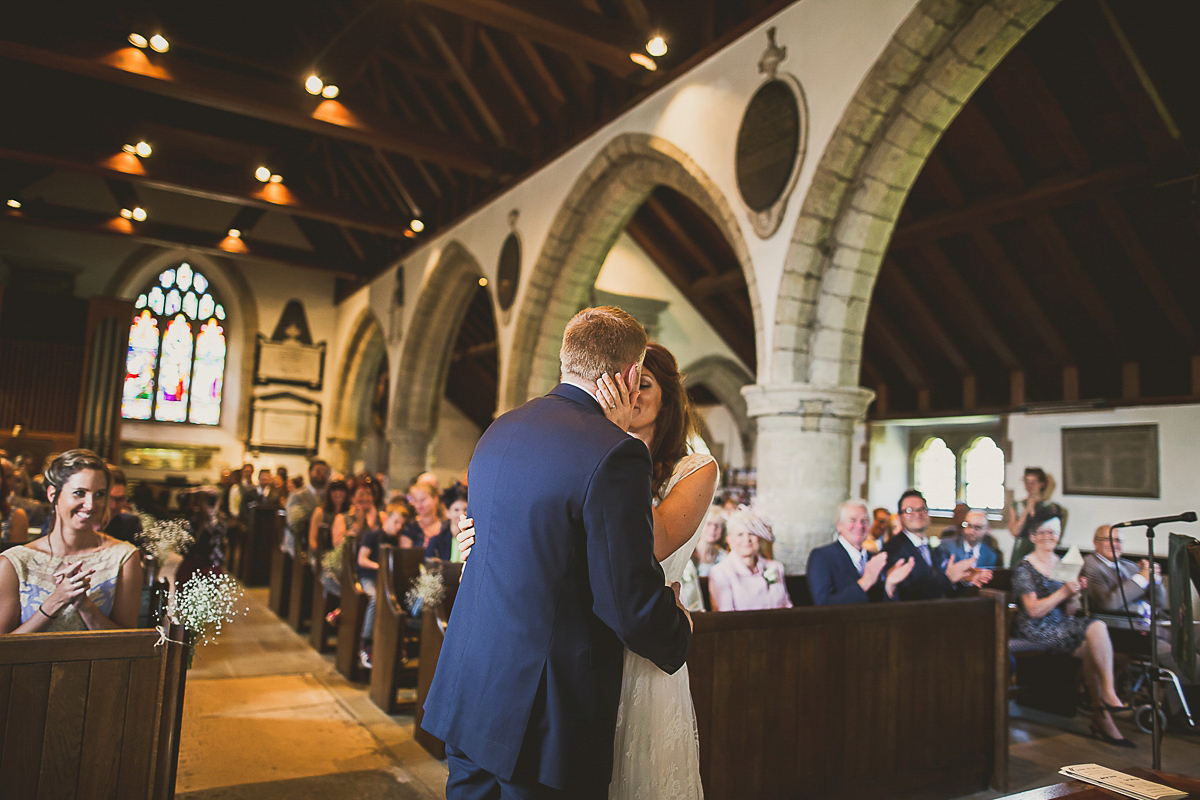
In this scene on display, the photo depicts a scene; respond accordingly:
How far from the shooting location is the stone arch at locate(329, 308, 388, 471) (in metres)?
14.8

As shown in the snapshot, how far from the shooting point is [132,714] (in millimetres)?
2020

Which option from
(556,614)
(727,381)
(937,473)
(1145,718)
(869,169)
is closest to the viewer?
(556,614)

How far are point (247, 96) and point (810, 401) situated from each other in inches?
231

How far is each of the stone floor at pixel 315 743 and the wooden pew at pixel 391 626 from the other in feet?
0.39

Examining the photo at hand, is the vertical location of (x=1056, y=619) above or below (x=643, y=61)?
below

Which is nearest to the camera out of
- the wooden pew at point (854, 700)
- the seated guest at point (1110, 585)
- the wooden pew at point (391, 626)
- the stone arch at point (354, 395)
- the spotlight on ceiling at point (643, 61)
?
the wooden pew at point (854, 700)

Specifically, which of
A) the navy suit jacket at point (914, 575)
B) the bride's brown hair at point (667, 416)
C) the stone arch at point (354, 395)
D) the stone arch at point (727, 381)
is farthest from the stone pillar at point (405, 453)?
the bride's brown hair at point (667, 416)

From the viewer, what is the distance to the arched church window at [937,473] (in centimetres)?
1069

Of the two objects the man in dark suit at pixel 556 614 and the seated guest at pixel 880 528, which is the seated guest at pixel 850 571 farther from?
the seated guest at pixel 880 528

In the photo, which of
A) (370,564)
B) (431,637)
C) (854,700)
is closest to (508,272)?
(370,564)

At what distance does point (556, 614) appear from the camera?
4.15 ft

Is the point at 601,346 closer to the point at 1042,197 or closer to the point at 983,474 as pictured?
Result: the point at 1042,197

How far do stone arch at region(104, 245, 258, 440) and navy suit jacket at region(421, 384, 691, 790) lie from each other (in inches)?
584

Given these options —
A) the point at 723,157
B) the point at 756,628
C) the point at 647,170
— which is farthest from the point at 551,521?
the point at 647,170
